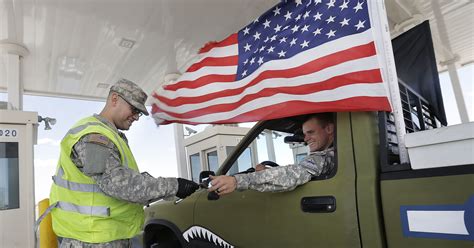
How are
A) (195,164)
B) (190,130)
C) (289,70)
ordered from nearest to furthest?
(289,70)
(195,164)
(190,130)

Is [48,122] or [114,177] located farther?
[48,122]

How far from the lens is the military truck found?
1441 mm

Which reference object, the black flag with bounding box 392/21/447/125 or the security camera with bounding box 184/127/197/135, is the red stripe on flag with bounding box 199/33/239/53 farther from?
the security camera with bounding box 184/127/197/135

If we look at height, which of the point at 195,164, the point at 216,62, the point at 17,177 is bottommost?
the point at 17,177

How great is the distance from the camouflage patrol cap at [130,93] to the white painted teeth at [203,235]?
967 millimetres

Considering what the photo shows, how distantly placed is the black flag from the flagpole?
1224 millimetres

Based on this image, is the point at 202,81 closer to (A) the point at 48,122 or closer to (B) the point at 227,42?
(B) the point at 227,42

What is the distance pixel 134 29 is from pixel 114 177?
4.08 m

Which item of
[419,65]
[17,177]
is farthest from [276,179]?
[17,177]

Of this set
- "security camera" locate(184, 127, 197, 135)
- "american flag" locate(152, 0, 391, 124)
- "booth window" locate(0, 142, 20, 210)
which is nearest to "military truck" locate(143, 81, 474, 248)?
"american flag" locate(152, 0, 391, 124)

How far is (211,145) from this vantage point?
6973 millimetres

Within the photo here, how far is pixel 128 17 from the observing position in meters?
5.12

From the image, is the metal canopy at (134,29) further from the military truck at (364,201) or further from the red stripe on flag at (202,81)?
the military truck at (364,201)

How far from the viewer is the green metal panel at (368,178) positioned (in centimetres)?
168
